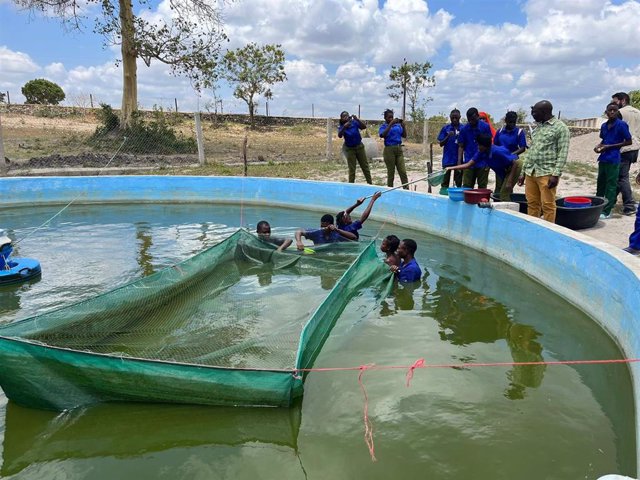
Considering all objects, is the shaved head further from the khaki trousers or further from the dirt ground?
the dirt ground

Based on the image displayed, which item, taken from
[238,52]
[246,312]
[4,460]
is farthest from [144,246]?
[238,52]

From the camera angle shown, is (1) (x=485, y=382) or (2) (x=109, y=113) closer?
(1) (x=485, y=382)

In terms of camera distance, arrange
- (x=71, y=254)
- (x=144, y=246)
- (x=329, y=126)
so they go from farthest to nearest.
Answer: (x=329, y=126), (x=144, y=246), (x=71, y=254)

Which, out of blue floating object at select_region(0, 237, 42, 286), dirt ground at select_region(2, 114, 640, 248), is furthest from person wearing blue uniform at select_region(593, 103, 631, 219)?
blue floating object at select_region(0, 237, 42, 286)

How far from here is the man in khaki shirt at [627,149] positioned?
27.6ft

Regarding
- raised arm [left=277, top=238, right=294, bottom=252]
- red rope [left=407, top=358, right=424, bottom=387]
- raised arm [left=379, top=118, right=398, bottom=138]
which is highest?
raised arm [left=379, top=118, right=398, bottom=138]

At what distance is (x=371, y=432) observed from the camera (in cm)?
377

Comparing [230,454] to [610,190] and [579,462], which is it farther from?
[610,190]

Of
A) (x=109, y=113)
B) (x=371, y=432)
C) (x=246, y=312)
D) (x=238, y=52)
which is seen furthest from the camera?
(x=238, y=52)

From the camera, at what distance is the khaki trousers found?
699 centimetres

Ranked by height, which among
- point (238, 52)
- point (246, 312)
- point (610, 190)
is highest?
point (238, 52)

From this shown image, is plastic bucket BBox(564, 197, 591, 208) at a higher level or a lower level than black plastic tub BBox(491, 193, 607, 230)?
higher

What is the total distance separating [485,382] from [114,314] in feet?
11.2

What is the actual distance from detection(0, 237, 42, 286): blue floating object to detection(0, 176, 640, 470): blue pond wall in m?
6.53
